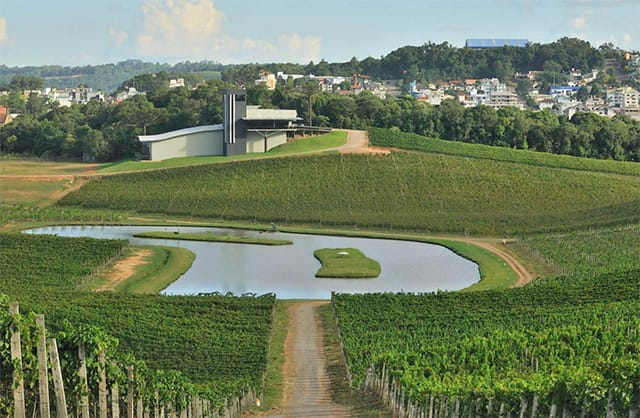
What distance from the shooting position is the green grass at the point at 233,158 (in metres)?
99.3

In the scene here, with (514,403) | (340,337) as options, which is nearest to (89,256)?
(340,337)

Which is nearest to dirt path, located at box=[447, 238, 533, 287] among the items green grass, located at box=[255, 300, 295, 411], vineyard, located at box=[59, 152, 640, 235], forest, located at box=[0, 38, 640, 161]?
vineyard, located at box=[59, 152, 640, 235]

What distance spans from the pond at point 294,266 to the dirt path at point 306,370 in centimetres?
609

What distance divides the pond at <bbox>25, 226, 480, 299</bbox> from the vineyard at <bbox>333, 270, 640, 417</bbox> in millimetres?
6601

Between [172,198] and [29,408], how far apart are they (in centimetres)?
7193

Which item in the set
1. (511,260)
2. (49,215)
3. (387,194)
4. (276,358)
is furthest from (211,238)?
(276,358)

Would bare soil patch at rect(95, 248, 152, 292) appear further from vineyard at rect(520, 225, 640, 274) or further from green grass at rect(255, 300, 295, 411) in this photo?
vineyard at rect(520, 225, 640, 274)

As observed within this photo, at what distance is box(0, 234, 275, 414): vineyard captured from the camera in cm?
3753

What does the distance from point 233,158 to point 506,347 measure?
67284 mm

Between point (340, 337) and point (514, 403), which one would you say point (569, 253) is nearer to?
point (340, 337)

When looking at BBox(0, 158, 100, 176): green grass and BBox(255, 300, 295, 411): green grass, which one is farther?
BBox(0, 158, 100, 176): green grass

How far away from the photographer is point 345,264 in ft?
214

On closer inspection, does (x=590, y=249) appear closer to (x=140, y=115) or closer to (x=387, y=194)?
(x=387, y=194)

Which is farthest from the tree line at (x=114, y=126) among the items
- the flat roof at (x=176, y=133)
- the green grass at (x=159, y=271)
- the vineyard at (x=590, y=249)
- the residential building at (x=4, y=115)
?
the vineyard at (x=590, y=249)
